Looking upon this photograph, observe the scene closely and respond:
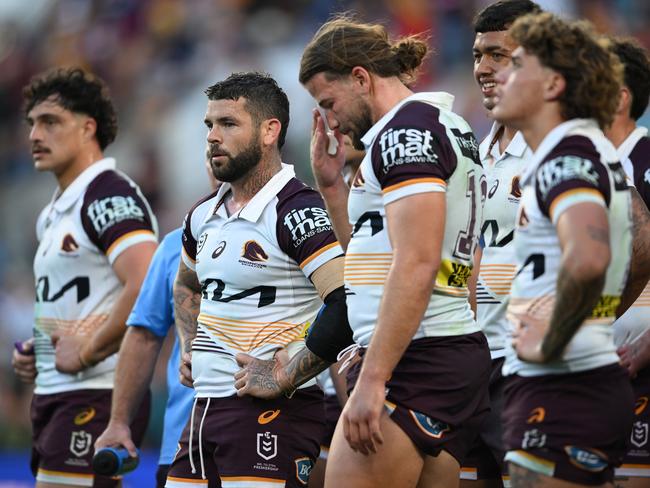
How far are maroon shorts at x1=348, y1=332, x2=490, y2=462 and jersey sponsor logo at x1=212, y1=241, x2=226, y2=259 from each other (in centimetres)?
117

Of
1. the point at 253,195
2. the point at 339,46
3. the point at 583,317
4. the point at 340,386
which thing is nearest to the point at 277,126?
the point at 253,195

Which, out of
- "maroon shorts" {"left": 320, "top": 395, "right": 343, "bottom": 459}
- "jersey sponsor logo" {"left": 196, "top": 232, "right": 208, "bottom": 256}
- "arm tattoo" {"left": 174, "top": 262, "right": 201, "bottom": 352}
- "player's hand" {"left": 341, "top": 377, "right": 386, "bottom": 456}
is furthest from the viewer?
"maroon shorts" {"left": 320, "top": 395, "right": 343, "bottom": 459}

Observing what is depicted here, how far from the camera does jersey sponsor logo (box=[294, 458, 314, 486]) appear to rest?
5434mm

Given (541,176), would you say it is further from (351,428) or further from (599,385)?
(351,428)

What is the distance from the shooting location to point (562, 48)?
4234 millimetres

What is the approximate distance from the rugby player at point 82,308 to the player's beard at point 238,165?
152 centimetres

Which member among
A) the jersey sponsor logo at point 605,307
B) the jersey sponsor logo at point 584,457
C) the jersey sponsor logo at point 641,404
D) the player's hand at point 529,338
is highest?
the jersey sponsor logo at point 605,307

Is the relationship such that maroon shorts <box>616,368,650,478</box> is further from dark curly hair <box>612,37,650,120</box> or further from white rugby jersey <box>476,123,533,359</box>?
dark curly hair <box>612,37,650,120</box>

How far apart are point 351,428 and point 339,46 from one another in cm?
156

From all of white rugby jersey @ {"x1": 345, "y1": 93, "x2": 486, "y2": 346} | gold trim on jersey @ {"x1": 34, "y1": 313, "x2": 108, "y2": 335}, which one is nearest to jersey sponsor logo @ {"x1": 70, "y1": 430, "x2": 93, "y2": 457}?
gold trim on jersey @ {"x1": 34, "y1": 313, "x2": 108, "y2": 335}

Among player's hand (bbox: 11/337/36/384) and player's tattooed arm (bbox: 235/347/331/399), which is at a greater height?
player's tattooed arm (bbox: 235/347/331/399)

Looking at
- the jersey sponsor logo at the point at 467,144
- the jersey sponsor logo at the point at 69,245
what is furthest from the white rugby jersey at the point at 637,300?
the jersey sponsor logo at the point at 69,245

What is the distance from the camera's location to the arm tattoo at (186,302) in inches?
239

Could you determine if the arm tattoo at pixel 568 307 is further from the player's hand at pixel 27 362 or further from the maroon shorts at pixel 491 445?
the player's hand at pixel 27 362
